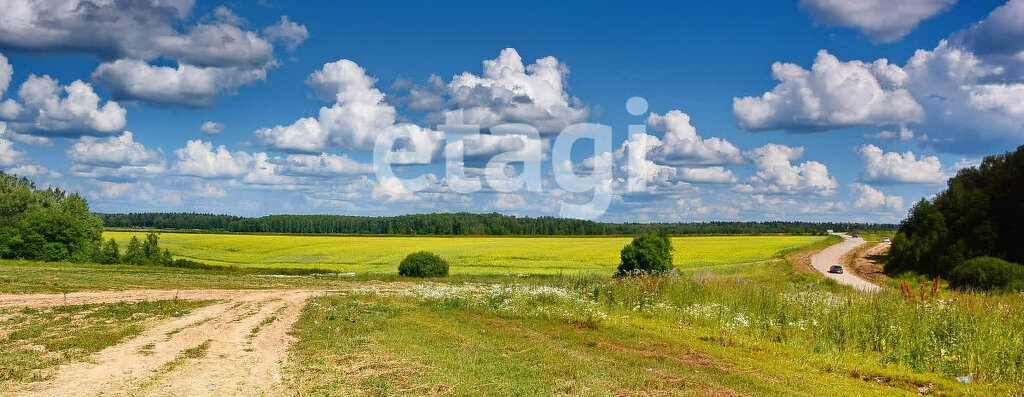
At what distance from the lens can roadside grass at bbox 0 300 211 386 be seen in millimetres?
12188

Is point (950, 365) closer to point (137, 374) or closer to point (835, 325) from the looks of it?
point (835, 325)

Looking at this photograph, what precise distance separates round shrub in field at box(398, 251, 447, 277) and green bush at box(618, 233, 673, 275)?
14.0 m

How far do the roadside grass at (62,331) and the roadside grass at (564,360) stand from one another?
4244mm

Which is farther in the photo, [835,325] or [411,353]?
[835,325]

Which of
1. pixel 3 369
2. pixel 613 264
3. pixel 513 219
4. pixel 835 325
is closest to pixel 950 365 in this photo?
pixel 835 325

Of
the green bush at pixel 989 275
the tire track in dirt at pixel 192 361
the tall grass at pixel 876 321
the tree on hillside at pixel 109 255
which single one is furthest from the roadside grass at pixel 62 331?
the tree on hillside at pixel 109 255

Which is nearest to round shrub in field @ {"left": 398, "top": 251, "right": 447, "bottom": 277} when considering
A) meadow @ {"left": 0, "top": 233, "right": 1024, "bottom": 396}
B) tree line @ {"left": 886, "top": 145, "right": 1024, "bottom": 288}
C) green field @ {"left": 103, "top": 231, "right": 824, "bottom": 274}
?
green field @ {"left": 103, "top": 231, "right": 824, "bottom": 274}

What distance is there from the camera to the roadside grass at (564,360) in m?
11.2

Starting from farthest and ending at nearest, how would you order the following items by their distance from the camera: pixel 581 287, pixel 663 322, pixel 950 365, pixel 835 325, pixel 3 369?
1. pixel 581 287
2. pixel 663 322
3. pixel 835 325
4. pixel 950 365
5. pixel 3 369

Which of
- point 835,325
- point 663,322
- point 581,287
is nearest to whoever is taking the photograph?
point 835,325

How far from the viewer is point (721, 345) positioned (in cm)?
1688

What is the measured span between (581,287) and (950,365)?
16258 millimetres

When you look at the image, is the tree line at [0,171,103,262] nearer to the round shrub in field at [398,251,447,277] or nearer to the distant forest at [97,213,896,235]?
the round shrub in field at [398,251,447,277]

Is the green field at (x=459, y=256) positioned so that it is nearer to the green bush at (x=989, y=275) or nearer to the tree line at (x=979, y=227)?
the tree line at (x=979, y=227)
